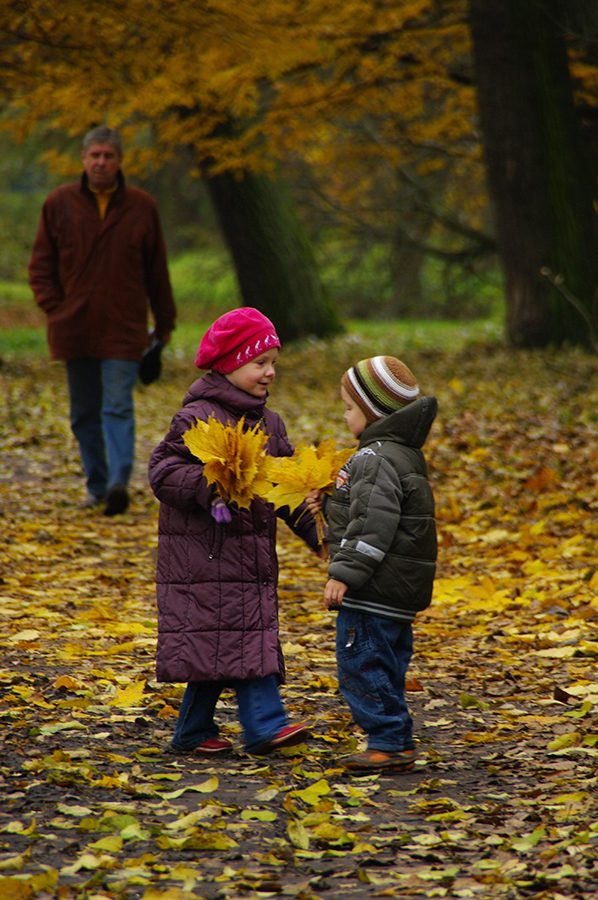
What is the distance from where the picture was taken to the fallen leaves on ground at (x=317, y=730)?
257 cm

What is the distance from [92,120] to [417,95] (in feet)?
14.5

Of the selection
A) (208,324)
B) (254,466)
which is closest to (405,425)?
(254,466)

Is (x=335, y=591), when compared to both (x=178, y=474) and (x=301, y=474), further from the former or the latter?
(x=178, y=474)

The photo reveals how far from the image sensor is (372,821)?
2.90 metres

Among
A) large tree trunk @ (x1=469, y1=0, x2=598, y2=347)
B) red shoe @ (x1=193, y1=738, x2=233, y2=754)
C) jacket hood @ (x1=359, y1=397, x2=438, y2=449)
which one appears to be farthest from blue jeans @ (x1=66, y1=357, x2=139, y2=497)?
large tree trunk @ (x1=469, y1=0, x2=598, y2=347)

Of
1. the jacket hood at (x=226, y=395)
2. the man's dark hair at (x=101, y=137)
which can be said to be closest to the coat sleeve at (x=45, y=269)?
the man's dark hair at (x=101, y=137)

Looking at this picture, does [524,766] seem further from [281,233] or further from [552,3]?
[281,233]

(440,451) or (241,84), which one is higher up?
(241,84)

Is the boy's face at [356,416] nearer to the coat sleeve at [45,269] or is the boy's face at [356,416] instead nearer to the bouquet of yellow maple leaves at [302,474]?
the bouquet of yellow maple leaves at [302,474]

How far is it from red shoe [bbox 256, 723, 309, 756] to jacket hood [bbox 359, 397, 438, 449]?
955mm

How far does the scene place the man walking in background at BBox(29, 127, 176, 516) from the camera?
6.69 metres

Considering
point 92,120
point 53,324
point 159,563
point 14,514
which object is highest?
point 92,120

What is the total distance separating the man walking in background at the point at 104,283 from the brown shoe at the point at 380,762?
12.4 feet

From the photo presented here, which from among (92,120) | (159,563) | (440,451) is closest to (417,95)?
(92,120)
